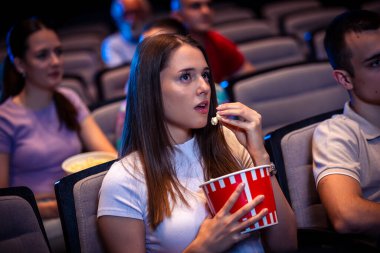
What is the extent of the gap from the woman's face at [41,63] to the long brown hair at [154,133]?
101cm

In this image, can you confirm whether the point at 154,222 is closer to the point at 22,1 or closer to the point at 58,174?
the point at 58,174

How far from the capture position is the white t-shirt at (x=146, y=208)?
1.48 m

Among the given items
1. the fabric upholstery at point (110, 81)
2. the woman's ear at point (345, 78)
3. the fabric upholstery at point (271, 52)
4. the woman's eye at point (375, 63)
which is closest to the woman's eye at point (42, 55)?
the fabric upholstery at point (110, 81)

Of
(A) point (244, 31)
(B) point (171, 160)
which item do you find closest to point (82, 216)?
(B) point (171, 160)

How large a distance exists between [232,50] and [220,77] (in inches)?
9.4

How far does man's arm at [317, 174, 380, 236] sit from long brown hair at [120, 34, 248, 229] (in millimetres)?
326

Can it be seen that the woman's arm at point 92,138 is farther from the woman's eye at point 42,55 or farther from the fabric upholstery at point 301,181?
the fabric upholstery at point 301,181

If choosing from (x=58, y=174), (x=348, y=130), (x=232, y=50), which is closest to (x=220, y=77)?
(x=232, y=50)

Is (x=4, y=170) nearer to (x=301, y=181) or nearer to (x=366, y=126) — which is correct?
(x=301, y=181)

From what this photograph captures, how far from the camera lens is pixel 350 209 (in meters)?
1.53

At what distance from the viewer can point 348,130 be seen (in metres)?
1.74

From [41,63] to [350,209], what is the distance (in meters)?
1.70

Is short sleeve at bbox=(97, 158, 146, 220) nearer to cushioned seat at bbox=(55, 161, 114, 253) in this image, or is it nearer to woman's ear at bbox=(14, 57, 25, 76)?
cushioned seat at bbox=(55, 161, 114, 253)

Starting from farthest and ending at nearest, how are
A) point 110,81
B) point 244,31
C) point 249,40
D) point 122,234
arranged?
1. point 244,31
2. point 249,40
3. point 110,81
4. point 122,234
